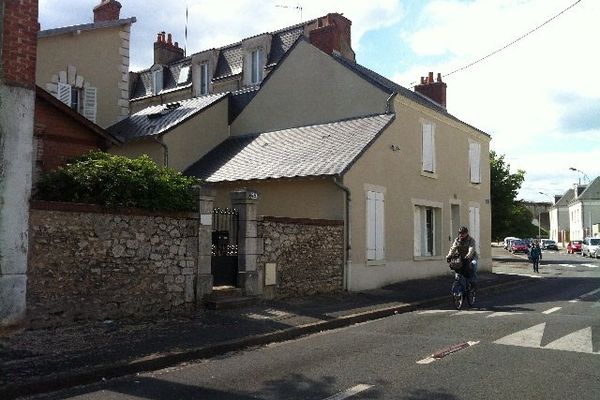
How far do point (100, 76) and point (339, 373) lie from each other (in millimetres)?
17251

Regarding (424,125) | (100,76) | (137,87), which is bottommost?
(424,125)

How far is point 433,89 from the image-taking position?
82.6 ft

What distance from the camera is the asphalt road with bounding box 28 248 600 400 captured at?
5543 millimetres

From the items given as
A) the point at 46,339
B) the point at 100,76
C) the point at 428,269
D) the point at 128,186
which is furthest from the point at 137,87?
the point at 46,339

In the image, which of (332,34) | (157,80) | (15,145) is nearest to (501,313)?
(15,145)

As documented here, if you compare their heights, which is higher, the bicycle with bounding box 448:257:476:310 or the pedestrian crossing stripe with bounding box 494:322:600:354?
the bicycle with bounding box 448:257:476:310

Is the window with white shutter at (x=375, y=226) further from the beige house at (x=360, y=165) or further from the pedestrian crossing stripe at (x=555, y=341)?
the pedestrian crossing stripe at (x=555, y=341)

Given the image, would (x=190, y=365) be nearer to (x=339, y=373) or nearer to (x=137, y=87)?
(x=339, y=373)

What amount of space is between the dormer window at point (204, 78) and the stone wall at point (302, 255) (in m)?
18.7

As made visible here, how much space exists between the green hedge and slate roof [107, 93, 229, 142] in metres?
8.48

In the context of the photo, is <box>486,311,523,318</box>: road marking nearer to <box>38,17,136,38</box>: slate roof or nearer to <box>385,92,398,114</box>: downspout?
<box>385,92,398,114</box>: downspout

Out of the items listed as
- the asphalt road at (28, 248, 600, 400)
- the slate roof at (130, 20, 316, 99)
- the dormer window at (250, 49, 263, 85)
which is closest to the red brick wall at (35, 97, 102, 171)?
the asphalt road at (28, 248, 600, 400)

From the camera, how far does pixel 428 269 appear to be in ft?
59.3

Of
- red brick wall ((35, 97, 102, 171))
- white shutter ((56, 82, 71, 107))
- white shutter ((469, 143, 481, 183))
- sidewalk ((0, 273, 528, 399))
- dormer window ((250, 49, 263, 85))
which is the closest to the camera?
sidewalk ((0, 273, 528, 399))
